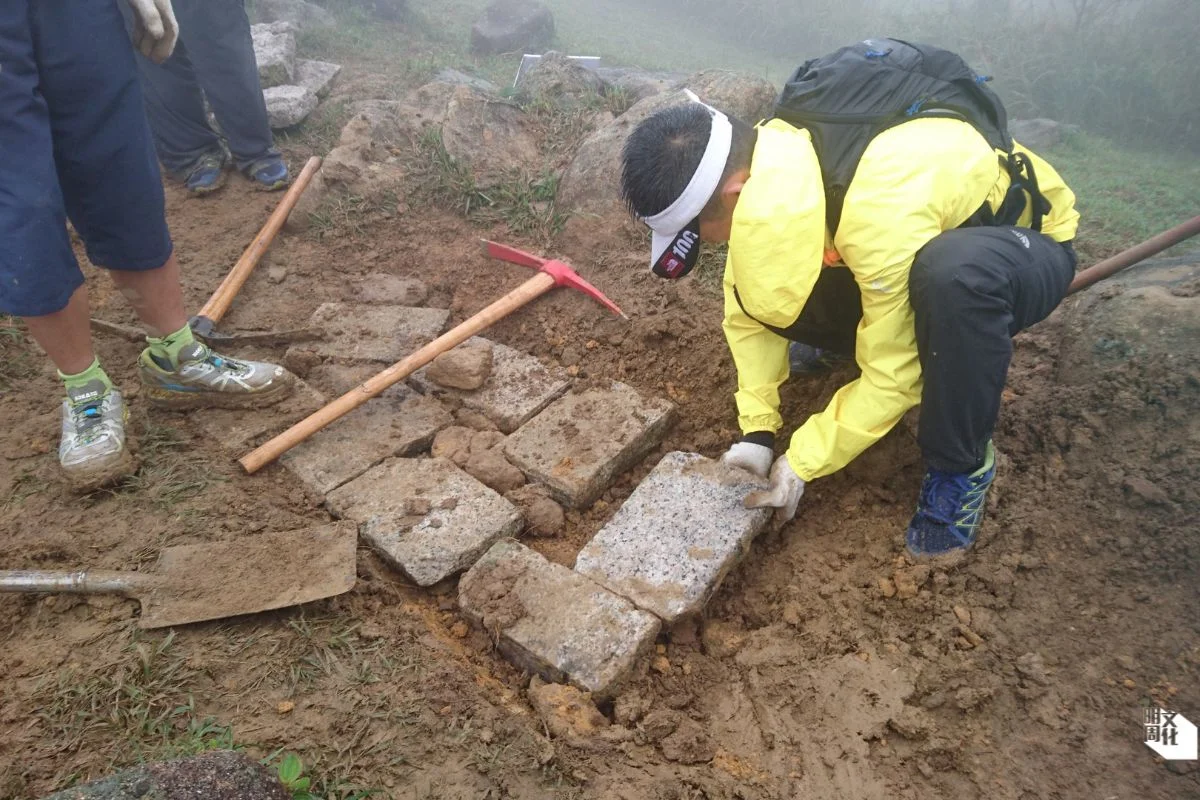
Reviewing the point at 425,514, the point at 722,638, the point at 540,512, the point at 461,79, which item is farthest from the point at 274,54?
the point at 722,638

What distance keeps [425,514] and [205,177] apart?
2.99 m

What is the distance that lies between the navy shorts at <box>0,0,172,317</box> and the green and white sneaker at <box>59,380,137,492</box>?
1.24ft

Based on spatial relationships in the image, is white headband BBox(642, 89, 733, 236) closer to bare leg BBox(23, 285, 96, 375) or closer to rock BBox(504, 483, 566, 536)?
rock BBox(504, 483, 566, 536)

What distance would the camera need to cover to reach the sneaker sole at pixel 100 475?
217 cm

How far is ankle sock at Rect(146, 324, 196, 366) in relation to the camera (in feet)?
8.31

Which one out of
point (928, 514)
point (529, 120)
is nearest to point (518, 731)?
point (928, 514)

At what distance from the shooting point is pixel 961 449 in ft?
6.30

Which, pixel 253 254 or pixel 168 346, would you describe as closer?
pixel 168 346

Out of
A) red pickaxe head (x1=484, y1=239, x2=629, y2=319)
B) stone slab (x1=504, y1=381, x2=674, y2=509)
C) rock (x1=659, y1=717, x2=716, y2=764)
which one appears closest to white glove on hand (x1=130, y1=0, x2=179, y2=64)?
red pickaxe head (x1=484, y1=239, x2=629, y2=319)

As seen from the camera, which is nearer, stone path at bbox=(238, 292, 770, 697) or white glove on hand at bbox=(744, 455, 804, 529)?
stone path at bbox=(238, 292, 770, 697)

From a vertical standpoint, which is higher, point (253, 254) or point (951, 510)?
point (951, 510)

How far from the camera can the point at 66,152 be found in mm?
2078

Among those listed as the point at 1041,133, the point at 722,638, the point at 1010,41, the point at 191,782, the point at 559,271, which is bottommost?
the point at 722,638

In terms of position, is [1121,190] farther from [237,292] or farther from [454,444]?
[237,292]
